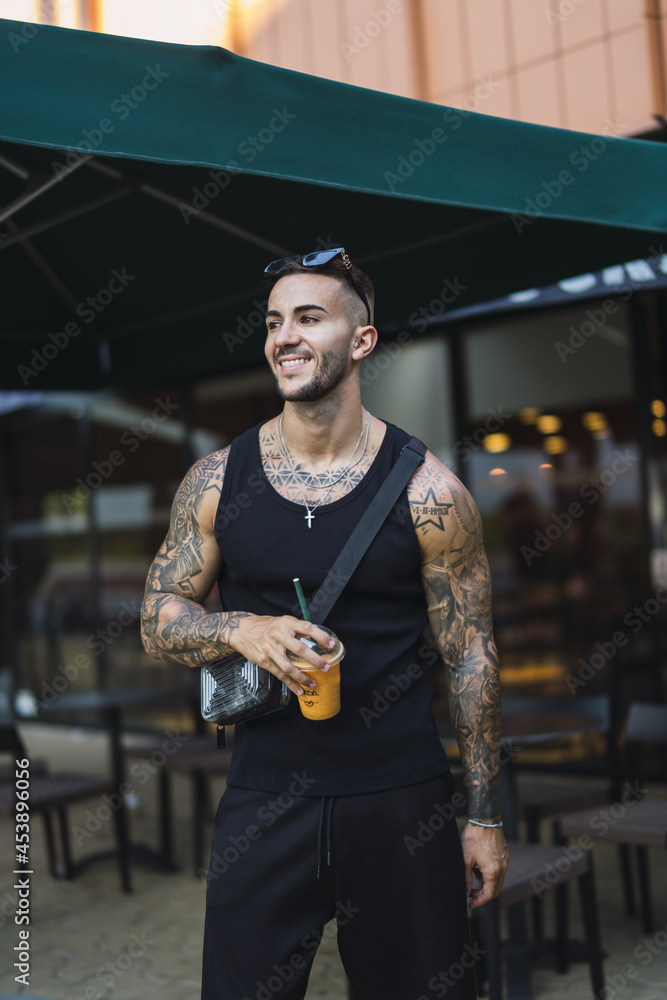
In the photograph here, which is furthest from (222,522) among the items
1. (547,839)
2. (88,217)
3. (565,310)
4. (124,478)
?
(124,478)

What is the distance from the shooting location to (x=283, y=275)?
2.16 m

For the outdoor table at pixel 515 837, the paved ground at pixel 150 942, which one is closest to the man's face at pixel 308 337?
the outdoor table at pixel 515 837

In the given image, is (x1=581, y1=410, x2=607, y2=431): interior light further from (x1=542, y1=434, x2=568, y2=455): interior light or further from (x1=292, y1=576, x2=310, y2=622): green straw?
(x1=292, y1=576, x2=310, y2=622): green straw

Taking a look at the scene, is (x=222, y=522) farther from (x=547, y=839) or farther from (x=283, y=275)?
(x=547, y=839)

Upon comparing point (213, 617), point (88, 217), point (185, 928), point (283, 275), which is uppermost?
point (88, 217)

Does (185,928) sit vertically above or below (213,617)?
below

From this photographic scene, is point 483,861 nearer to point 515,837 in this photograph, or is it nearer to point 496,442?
point 515,837

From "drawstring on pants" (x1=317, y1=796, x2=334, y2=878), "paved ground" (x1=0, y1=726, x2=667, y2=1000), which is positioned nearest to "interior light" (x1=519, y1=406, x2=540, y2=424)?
"paved ground" (x1=0, y1=726, x2=667, y2=1000)

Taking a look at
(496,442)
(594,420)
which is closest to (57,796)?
(496,442)

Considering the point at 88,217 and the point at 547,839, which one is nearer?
the point at 88,217

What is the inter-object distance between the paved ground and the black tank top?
1938 millimetres

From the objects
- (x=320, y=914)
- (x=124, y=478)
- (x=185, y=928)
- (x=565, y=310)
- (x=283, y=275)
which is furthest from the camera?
→ (x=124, y=478)

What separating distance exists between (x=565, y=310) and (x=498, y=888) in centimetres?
489

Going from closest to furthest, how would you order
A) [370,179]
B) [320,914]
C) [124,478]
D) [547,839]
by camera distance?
[320,914], [370,179], [547,839], [124,478]
